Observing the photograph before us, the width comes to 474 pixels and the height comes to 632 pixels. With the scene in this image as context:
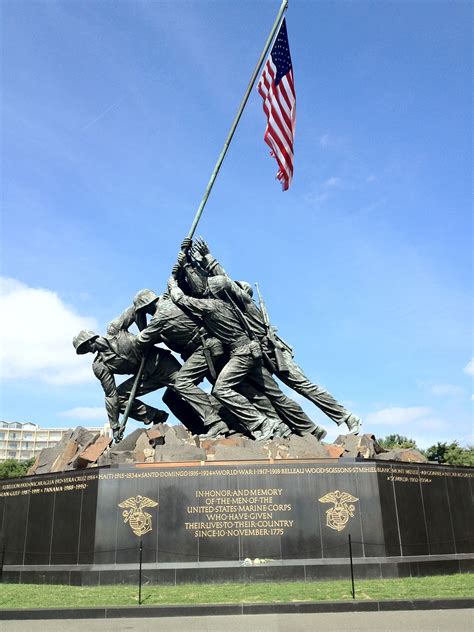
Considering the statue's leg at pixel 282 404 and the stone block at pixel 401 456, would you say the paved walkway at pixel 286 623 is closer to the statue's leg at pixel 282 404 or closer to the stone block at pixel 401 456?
the stone block at pixel 401 456

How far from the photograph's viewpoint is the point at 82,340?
16.1m

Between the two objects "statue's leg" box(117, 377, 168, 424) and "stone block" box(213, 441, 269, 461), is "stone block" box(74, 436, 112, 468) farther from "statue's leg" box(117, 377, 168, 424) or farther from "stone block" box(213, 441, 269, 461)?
"stone block" box(213, 441, 269, 461)

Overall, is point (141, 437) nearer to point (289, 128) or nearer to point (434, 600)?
point (434, 600)

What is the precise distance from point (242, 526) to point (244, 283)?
25.0ft

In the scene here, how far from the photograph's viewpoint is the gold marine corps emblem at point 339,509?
12.1m

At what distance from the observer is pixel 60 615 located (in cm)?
796

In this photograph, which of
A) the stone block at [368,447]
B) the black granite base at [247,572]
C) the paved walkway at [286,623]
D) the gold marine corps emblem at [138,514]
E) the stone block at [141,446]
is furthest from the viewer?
the stone block at [368,447]

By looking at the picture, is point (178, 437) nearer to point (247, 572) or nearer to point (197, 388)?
point (197, 388)

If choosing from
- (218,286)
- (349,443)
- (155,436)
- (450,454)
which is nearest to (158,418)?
(155,436)

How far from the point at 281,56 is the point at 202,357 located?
8.59 metres

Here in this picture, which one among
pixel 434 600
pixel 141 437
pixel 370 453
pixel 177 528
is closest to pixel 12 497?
pixel 141 437

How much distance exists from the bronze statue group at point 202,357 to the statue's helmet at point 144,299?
1.1 inches

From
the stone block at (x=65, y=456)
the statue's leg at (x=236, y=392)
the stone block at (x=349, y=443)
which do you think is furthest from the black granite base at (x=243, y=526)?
the statue's leg at (x=236, y=392)

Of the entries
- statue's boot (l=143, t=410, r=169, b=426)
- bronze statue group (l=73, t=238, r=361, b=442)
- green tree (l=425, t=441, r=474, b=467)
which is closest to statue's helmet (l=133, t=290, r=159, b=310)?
bronze statue group (l=73, t=238, r=361, b=442)
